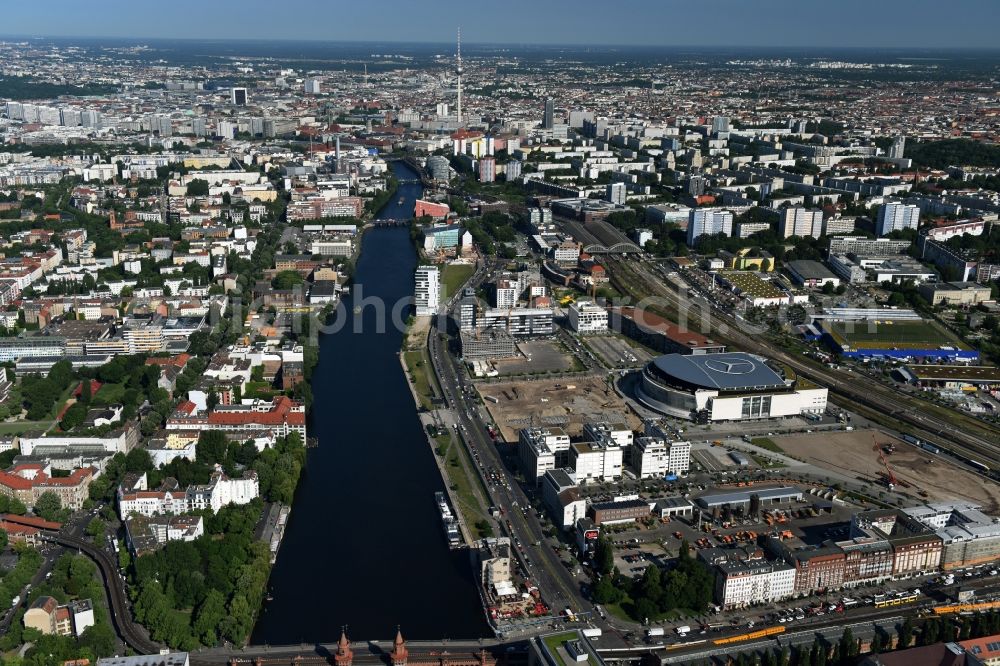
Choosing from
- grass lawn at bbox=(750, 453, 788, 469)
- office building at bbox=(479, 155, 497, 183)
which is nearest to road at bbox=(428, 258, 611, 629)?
grass lawn at bbox=(750, 453, 788, 469)

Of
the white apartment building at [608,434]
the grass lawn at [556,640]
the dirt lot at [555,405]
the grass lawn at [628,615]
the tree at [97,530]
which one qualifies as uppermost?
the white apartment building at [608,434]

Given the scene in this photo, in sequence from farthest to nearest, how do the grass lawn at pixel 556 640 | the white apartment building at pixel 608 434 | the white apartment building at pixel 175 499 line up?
the white apartment building at pixel 608 434 < the white apartment building at pixel 175 499 < the grass lawn at pixel 556 640

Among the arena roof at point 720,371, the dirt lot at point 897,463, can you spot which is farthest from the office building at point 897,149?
the dirt lot at point 897,463

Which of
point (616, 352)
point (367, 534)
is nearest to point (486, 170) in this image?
point (616, 352)

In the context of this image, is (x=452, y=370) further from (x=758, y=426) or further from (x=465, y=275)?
(x=465, y=275)

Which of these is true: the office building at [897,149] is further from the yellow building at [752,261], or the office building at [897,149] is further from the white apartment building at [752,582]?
the white apartment building at [752,582]


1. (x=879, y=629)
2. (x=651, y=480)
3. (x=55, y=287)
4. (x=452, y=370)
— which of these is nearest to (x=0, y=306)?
(x=55, y=287)
